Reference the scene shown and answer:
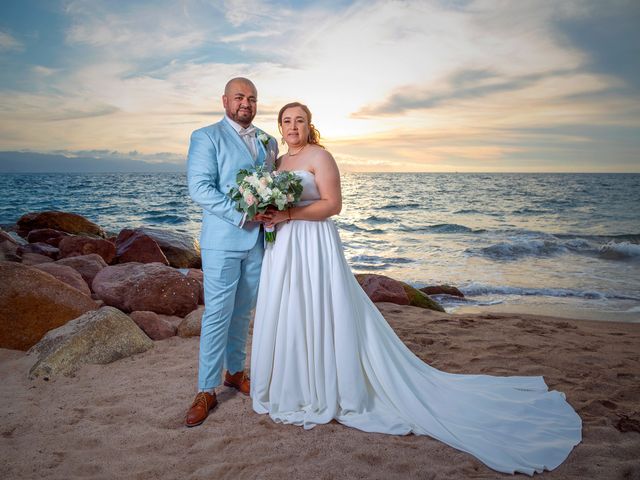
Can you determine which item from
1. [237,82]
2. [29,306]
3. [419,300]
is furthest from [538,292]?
[29,306]

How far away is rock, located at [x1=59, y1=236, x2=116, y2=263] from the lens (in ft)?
33.0

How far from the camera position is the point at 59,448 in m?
3.10

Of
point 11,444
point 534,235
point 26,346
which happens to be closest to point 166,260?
point 26,346

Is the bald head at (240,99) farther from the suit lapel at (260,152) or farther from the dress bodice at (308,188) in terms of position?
the dress bodice at (308,188)

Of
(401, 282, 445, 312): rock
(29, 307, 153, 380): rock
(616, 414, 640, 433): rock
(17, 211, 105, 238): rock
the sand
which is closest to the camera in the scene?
the sand

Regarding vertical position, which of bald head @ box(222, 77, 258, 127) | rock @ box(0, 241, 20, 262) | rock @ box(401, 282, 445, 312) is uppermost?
bald head @ box(222, 77, 258, 127)

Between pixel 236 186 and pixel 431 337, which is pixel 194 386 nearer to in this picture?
pixel 236 186

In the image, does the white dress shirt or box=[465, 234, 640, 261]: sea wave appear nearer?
the white dress shirt

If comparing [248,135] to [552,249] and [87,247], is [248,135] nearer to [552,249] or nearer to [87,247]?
[87,247]

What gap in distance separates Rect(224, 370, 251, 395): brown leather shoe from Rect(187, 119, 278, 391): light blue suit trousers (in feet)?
1.32

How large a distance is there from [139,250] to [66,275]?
11.3 ft

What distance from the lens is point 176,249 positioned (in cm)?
1116

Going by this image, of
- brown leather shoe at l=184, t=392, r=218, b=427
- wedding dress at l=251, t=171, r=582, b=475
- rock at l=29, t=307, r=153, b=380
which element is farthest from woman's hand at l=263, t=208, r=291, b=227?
rock at l=29, t=307, r=153, b=380

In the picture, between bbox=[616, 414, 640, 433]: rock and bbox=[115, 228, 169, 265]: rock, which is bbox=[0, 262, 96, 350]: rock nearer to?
bbox=[115, 228, 169, 265]: rock
